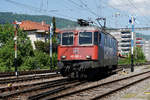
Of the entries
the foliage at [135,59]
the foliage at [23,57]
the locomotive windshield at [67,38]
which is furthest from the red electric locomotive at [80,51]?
the foliage at [135,59]

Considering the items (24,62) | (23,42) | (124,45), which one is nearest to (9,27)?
(23,42)

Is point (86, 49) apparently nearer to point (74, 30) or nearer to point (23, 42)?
point (74, 30)

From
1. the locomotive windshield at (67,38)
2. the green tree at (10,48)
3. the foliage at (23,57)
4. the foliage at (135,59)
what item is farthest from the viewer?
the foliage at (135,59)

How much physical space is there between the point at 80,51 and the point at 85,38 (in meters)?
0.91

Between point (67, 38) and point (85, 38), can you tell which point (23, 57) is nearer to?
point (67, 38)

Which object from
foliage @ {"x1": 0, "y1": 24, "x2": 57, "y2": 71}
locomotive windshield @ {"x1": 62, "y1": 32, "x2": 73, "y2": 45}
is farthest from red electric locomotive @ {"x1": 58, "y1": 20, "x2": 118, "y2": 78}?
foliage @ {"x1": 0, "y1": 24, "x2": 57, "y2": 71}

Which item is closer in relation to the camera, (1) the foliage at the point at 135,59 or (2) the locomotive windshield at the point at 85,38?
(2) the locomotive windshield at the point at 85,38

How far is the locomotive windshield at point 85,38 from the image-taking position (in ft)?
53.8

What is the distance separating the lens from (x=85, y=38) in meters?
16.5

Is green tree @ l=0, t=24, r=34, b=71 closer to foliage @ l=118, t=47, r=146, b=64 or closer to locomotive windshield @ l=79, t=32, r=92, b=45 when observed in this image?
locomotive windshield @ l=79, t=32, r=92, b=45

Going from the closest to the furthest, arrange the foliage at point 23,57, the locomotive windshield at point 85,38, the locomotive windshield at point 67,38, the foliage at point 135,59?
the locomotive windshield at point 85,38 → the locomotive windshield at point 67,38 → the foliage at point 23,57 → the foliage at point 135,59

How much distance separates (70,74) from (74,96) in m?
5.68

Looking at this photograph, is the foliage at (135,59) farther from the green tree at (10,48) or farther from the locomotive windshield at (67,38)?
the locomotive windshield at (67,38)

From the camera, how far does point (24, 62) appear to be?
40812 mm
